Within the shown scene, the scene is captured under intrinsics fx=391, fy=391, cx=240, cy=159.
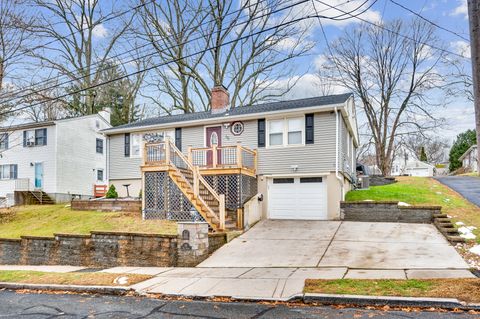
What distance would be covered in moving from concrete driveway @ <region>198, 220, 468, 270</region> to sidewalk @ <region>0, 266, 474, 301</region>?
1.78ft

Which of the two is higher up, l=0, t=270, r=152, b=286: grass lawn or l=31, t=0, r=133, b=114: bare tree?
l=31, t=0, r=133, b=114: bare tree

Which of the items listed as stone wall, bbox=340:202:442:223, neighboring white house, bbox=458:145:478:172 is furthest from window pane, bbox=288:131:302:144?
neighboring white house, bbox=458:145:478:172

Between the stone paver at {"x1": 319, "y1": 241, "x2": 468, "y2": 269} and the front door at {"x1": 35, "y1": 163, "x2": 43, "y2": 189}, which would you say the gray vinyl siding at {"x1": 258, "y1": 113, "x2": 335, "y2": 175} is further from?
the front door at {"x1": 35, "y1": 163, "x2": 43, "y2": 189}

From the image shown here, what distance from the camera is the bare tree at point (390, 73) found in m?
31.9

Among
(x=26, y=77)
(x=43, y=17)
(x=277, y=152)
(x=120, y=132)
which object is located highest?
(x=43, y=17)

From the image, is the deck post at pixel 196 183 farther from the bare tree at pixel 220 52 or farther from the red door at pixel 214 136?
the bare tree at pixel 220 52

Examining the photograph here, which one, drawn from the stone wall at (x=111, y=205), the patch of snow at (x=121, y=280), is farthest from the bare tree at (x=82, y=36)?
the patch of snow at (x=121, y=280)

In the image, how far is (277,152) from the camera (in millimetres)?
16562

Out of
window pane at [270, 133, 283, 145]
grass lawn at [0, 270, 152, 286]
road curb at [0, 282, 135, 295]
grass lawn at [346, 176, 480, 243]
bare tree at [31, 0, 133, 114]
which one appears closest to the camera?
road curb at [0, 282, 135, 295]

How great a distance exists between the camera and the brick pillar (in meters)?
10.4

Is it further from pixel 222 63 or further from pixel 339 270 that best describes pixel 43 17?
pixel 339 270

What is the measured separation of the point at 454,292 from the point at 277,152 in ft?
34.9

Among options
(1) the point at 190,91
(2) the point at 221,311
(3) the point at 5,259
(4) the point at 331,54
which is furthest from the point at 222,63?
(2) the point at 221,311

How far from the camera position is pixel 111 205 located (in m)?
17.9
